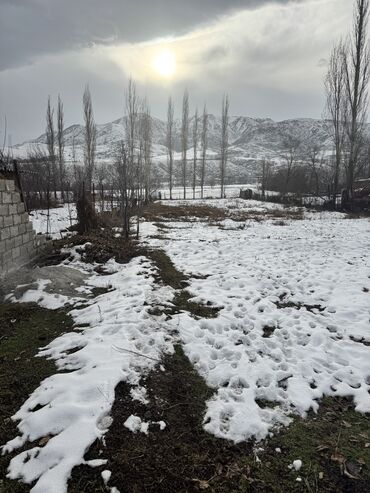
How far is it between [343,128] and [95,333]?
24793 mm

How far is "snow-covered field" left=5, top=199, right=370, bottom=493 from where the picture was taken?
2.96 m

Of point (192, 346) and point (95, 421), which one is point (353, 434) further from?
point (95, 421)

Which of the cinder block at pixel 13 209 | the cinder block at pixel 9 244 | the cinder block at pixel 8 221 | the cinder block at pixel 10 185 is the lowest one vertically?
the cinder block at pixel 9 244

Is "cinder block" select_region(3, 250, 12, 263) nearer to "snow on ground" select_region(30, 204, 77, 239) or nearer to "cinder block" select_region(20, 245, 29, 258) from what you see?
"cinder block" select_region(20, 245, 29, 258)

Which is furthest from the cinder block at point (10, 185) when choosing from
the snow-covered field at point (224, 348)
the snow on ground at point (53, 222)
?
the snow on ground at point (53, 222)

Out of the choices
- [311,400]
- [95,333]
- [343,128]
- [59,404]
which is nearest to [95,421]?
[59,404]

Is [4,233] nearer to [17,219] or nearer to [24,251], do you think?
[17,219]

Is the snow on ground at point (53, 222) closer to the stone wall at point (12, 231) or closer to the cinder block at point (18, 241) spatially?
the stone wall at point (12, 231)

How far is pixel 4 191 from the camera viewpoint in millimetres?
6730

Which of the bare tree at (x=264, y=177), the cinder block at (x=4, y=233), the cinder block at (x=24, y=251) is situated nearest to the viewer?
the cinder block at (x=4, y=233)

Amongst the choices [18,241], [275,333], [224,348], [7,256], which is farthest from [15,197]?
[275,333]

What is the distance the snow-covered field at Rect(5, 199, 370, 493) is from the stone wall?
1149 mm

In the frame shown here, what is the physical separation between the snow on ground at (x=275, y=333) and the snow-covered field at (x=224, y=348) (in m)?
0.01

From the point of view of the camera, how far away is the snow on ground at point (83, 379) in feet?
8.38
